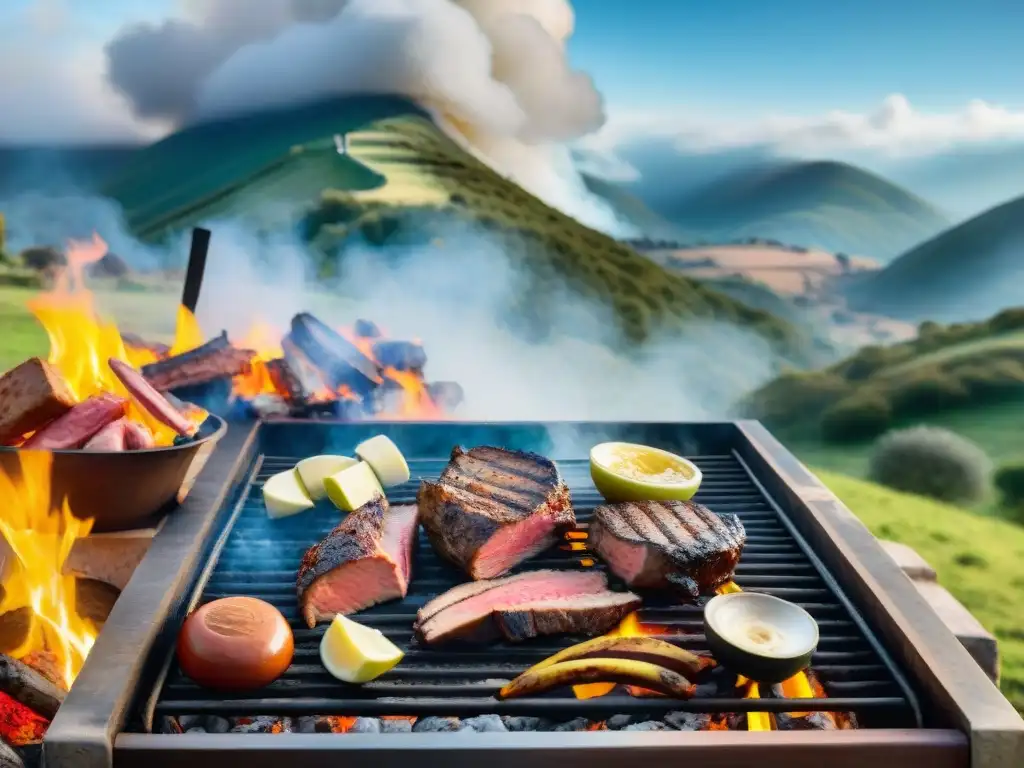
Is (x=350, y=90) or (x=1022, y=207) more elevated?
(x=350, y=90)

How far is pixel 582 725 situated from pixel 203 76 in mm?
6719

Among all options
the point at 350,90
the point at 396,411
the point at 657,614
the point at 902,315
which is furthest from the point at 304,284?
the point at 902,315

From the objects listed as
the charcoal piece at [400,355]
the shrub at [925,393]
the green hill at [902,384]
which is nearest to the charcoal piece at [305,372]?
the charcoal piece at [400,355]

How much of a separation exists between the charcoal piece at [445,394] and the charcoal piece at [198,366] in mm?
1281

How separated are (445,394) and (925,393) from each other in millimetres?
5511

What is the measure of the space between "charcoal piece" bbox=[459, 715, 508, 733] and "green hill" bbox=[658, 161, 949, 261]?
7.20m

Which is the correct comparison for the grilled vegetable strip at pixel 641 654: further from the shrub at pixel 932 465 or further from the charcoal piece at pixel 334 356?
the shrub at pixel 932 465

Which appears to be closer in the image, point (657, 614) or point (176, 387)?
point (657, 614)

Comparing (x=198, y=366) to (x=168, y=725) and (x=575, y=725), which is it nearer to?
(x=168, y=725)

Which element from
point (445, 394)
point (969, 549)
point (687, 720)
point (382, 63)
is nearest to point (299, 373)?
point (445, 394)

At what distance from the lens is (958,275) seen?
8.42 metres

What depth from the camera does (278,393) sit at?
4.83 meters

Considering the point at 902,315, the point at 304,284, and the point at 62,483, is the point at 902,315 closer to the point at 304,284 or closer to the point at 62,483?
the point at 304,284

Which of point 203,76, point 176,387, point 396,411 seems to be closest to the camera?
point 176,387
